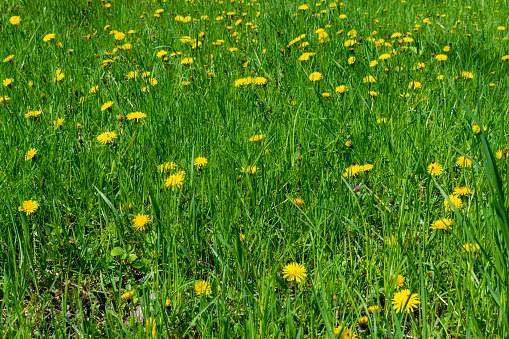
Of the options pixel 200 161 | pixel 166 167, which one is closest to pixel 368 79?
pixel 200 161

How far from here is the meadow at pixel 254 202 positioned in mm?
1087

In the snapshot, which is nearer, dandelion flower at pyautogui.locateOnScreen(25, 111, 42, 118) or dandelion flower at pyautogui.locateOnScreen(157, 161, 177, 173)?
dandelion flower at pyautogui.locateOnScreen(157, 161, 177, 173)

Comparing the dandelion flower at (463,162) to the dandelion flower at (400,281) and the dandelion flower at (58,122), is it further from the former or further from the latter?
the dandelion flower at (58,122)

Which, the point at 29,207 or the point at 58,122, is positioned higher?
the point at 58,122

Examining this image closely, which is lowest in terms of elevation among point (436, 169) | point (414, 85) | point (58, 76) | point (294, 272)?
point (294, 272)

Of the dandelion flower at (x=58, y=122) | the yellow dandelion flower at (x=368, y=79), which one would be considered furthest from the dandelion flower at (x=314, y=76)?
the dandelion flower at (x=58, y=122)

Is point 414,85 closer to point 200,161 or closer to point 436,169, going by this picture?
point 436,169

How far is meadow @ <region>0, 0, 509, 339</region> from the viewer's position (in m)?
1.09

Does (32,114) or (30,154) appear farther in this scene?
(32,114)

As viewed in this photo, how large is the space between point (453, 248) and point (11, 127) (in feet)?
6.32

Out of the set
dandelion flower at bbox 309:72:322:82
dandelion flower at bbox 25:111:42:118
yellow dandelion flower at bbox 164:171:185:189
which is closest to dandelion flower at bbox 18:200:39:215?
yellow dandelion flower at bbox 164:171:185:189

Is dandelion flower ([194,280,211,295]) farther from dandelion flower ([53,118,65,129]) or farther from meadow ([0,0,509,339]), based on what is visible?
dandelion flower ([53,118,65,129])

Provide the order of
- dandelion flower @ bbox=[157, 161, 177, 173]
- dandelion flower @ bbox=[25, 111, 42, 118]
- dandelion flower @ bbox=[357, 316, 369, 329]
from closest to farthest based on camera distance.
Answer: dandelion flower @ bbox=[357, 316, 369, 329] → dandelion flower @ bbox=[157, 161, 177, 173] → dandelion flower @ bbox=[25, 111, 42, 118]

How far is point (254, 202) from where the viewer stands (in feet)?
4.88
